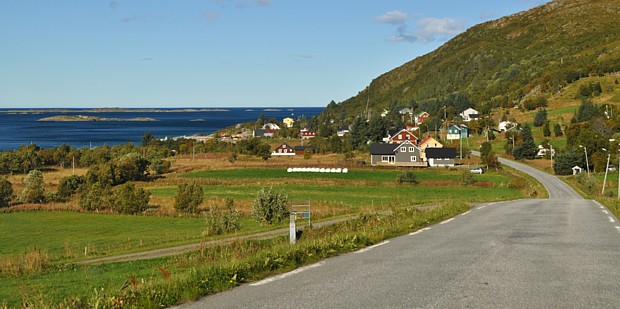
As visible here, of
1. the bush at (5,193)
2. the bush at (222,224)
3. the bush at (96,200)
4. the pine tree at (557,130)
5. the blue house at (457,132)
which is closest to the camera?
the bush at (222,224)

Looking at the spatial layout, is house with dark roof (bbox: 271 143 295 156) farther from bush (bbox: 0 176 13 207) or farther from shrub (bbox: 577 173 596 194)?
shrub (bbox: 577 173 596 194)

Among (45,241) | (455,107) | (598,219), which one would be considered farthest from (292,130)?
(598,219)

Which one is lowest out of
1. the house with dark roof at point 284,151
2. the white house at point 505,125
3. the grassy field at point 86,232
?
the grassy field at point 86,232


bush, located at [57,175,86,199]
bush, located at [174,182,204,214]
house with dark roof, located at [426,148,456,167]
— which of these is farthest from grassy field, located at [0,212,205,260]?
house with dark roof, located at [426,148,456,167]

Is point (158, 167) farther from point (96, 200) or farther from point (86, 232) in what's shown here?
point (86, 232)

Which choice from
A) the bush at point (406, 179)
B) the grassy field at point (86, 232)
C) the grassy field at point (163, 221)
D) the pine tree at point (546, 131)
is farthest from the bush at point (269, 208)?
the pine tree at point (546, 131)

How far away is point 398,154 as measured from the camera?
106 meters

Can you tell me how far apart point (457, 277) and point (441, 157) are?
9298cm

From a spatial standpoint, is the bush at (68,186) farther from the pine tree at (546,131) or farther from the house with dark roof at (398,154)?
the pine tree at (546,131)

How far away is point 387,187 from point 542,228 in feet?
175

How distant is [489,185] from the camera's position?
70.6 meters

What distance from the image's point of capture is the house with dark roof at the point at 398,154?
347ft

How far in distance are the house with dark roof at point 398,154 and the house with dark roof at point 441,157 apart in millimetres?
3299

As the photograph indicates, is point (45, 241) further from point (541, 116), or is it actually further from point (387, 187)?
point (541, 116)
